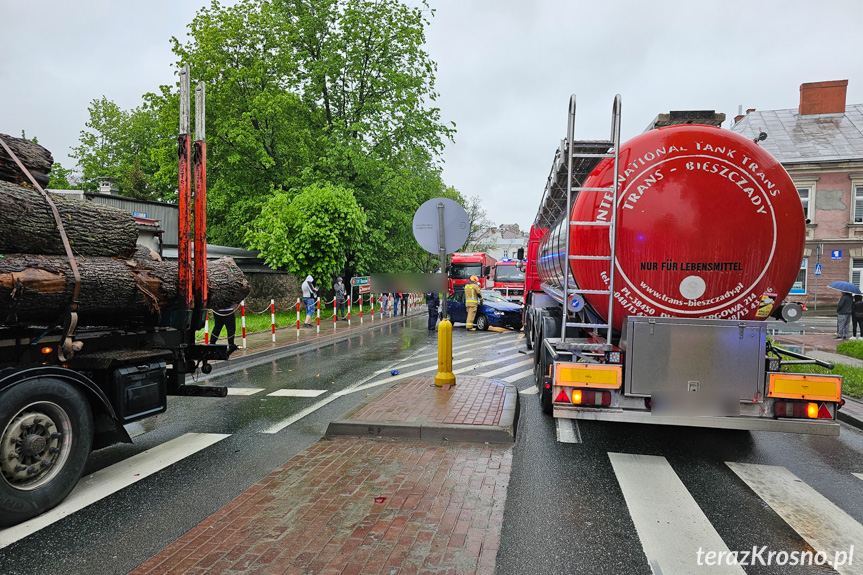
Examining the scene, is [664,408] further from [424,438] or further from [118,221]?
[118,221]

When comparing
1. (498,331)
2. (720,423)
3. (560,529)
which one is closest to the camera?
(560,529)

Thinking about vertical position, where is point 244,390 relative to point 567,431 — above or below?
below

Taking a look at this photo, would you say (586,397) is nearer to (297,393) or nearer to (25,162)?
(297,393)

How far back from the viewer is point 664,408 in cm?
460

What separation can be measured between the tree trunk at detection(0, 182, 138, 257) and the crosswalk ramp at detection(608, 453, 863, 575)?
500 centimetres

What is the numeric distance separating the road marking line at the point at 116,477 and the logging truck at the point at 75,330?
89 mm

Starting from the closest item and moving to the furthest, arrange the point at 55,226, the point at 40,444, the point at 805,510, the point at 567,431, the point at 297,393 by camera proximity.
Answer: the point at 40,444 < the point at 805,510 < the point at 55,226 < the point at 567,431 < the point at 297,393

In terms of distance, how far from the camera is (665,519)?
3809mm

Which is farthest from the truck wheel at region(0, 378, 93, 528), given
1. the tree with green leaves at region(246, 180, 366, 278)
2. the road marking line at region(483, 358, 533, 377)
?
the tree with green leaves at region(246, 180, 366, 278)

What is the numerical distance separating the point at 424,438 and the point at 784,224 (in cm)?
391

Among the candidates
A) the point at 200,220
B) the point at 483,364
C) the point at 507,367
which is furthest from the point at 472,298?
the point at 200,220

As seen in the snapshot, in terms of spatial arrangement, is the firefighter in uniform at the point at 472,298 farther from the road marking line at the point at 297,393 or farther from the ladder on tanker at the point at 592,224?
the ladder on tanker at the point at 592,224

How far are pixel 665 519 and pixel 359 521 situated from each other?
2.20m

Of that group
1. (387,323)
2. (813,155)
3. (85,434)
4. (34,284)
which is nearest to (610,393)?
(85,434)
